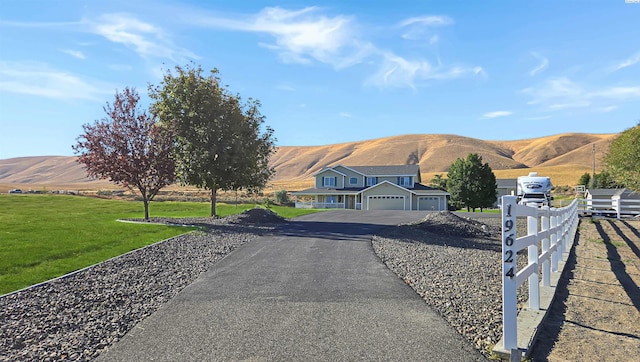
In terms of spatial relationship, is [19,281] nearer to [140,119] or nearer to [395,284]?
[395,284]

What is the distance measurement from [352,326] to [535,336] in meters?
2.28

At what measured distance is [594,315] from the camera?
267 inches

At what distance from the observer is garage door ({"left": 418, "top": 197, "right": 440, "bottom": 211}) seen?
5712 cm

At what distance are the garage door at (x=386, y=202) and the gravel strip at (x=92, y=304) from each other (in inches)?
1805

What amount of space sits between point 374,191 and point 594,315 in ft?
170

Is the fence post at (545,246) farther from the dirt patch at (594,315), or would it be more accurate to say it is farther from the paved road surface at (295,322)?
the paved road surface at (295,322)

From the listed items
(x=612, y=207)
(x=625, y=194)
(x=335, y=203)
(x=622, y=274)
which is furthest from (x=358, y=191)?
(x=622, y=274)

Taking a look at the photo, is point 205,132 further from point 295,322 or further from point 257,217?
point 295,322

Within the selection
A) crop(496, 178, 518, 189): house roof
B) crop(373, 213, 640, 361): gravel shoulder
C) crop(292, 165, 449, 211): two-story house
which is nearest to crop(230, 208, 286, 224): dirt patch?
crop(373, 213, 640, 361): gravel shoulder

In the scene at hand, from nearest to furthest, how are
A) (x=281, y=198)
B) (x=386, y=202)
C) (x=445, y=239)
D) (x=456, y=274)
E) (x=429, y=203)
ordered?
(x=456, y=274), (x=445, y=239), (x=429, y=203), (x=386, y=202), (x=281, y=198)

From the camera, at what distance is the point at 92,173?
23.9 metres

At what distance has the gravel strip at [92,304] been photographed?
5.57 meters

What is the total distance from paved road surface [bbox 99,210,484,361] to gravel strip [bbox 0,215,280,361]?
458mm

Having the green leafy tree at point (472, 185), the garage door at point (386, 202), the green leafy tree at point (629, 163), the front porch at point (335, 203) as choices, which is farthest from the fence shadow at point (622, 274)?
the front porch at point (335, 203)
